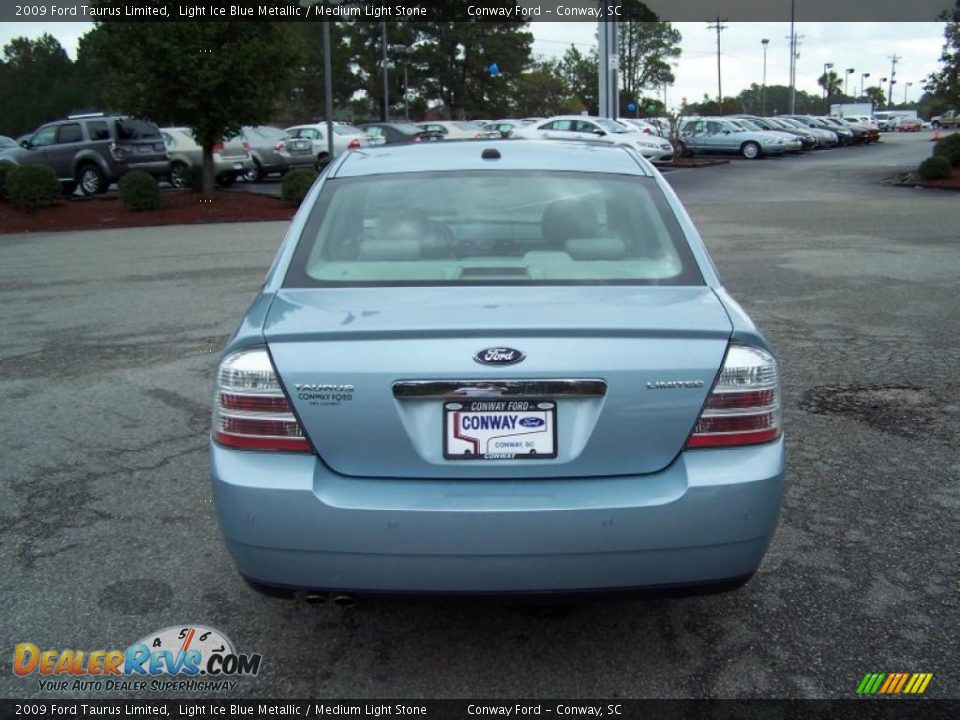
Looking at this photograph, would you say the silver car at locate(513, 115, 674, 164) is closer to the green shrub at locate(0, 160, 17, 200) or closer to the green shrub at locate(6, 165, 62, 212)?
the green shrub at locate(6, 165, 62, 212)

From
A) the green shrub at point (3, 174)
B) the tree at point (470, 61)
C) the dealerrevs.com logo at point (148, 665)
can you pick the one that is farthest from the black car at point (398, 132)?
the tree at point (470, 61)

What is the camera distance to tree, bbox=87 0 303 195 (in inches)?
780

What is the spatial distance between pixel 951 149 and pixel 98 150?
22.6 m

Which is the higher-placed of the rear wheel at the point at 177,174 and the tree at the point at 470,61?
the tree at the point at 470,61

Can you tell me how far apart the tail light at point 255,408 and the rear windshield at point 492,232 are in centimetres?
59

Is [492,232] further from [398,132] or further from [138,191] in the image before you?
[398,132]

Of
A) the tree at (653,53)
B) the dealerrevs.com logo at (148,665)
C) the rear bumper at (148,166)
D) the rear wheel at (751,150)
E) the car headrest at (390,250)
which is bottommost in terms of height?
the dealerrevs.com logo at (148,665)

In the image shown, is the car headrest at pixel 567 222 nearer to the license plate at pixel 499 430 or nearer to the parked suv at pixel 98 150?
the license plate at pixel 499 430

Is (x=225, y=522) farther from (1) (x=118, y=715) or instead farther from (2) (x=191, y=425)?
(2) (x=191, y=425)

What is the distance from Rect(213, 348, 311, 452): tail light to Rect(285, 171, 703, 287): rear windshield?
0.59m

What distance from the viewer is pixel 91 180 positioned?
2438cm

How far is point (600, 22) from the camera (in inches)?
1570

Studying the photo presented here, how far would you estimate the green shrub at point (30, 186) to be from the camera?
805 inches

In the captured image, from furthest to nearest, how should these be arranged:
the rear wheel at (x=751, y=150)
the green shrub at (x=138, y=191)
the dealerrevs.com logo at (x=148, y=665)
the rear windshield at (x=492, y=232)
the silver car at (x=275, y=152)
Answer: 1. the rear wheel at (x=751, y=150)
2. the silver car at (x=275, y=152)
3. the green shrub at (x=138, y=191)
4. the rear windshield at (x=492, y=232)
5. the dealerrevs.com logo at (x=148, y=665)
